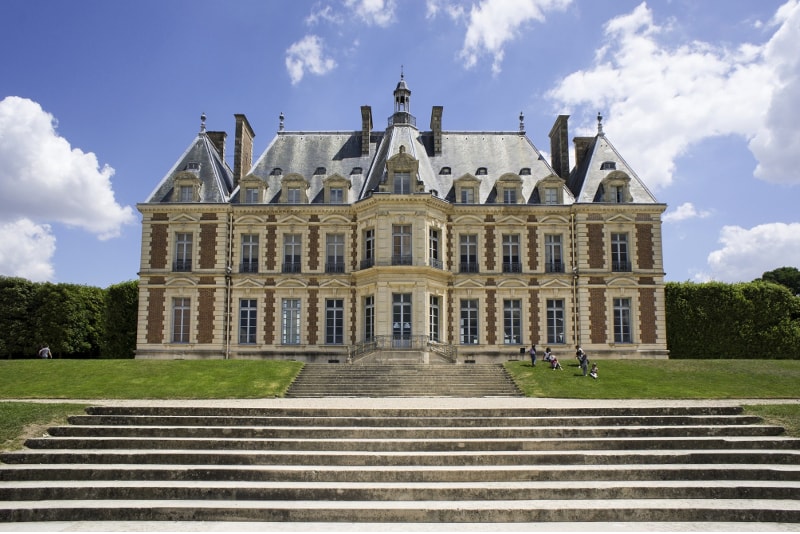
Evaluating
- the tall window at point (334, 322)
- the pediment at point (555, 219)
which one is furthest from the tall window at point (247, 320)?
the pediment at point (555, 219)

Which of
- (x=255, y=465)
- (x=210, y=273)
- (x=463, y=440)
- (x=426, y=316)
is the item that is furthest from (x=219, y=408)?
(x=210, y=273)

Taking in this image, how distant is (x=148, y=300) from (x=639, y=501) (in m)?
26.7

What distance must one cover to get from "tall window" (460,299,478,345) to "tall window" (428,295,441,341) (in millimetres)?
1403

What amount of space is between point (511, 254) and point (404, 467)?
72.1ft

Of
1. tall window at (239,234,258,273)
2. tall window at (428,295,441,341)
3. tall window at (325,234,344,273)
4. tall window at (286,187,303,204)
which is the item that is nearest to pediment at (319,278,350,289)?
tall window at (325,234,344,273)

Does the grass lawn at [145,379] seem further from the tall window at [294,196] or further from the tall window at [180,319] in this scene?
the tall window at [294,196]

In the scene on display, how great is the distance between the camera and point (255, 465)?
38.8 ft

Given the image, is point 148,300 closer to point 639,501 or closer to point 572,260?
point 572,260

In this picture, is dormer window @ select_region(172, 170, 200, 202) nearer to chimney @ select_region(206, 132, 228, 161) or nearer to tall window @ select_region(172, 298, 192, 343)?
chimney @ select_region(206, 132, 228, 161)

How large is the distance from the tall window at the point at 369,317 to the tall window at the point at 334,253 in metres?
2.15

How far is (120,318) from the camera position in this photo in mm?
38406

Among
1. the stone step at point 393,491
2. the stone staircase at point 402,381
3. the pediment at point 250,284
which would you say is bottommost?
the stone step at point 393,491

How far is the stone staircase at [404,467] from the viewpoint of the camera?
9891mm

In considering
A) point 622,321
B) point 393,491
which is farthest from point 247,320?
point 393,491
